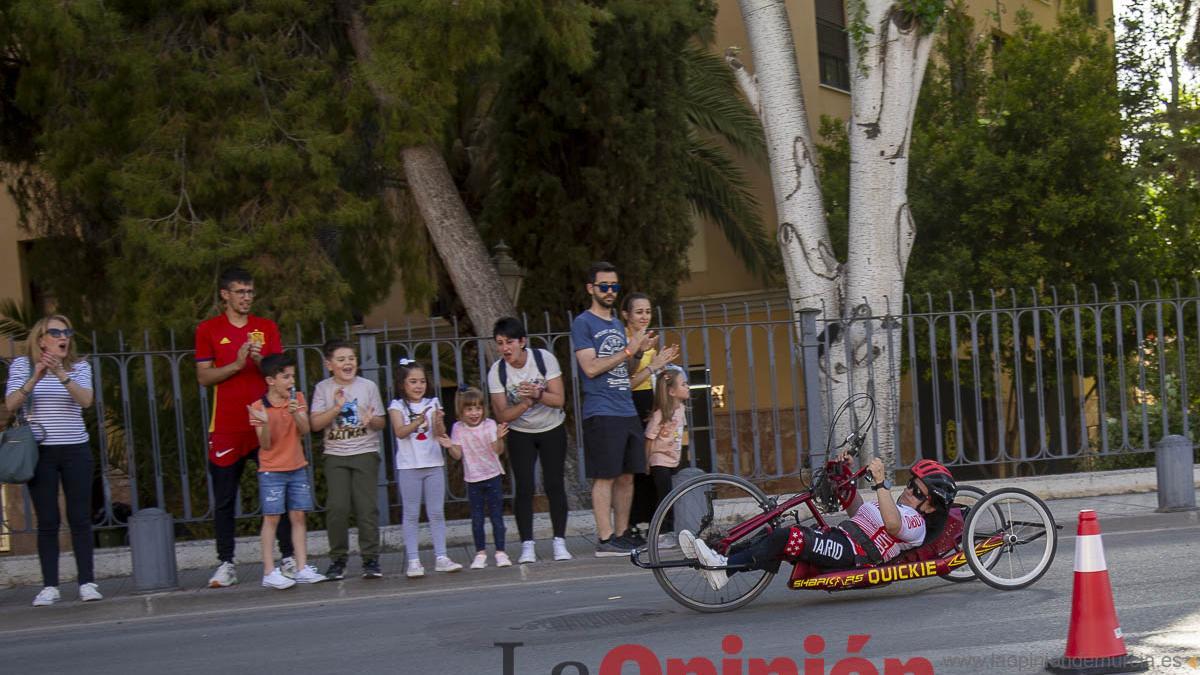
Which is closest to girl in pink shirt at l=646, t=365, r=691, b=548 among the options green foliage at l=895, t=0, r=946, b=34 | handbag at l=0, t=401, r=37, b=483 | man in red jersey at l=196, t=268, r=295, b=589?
man in red jersey at l=196, t=268, r=295, b=589

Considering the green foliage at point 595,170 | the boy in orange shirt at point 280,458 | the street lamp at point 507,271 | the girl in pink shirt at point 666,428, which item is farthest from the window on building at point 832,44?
the boy in orange shirt at point 280,458

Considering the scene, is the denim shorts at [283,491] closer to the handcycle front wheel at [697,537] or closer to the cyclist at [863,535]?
the handcycle front wheel at [697,537]

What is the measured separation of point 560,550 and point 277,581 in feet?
6.57

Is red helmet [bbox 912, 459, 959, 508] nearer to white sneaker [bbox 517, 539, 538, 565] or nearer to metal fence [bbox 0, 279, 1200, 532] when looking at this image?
metal fence [bbox 0, 279, 1200, 532]

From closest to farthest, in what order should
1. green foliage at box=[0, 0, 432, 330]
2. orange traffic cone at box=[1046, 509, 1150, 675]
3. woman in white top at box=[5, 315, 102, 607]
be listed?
orange traffic cone at box=[1046, 509, 1150, 675] → woman in white top at box=[5, 315, 102, 607] → green foliage at box=[0, 0, 432, 330]

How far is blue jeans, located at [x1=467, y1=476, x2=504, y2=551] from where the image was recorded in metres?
9.74

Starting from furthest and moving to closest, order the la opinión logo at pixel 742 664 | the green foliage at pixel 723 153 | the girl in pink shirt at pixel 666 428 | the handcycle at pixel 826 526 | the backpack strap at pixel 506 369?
the green foliage at pixel 723 153 → the girl in pink shirt at pixel 666 428 → the backpack strap at pixel 506 369 → the handcycle at pixel 826 526 → the la opinión logo at pixel 742 664

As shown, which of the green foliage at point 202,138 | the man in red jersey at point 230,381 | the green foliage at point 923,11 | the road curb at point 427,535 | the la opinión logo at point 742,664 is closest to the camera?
the la opinión logo at point 742,664

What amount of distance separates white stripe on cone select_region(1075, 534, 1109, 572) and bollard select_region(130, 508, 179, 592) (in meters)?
6.28

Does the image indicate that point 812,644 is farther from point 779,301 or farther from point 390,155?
point 779,301

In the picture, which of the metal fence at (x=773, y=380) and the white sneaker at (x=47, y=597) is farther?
the metal fence at (x=773, y=380)

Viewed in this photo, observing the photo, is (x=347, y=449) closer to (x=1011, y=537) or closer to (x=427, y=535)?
(x=427, y=535)

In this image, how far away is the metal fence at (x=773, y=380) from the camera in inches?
435

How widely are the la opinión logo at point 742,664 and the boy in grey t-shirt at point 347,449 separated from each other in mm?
3167
